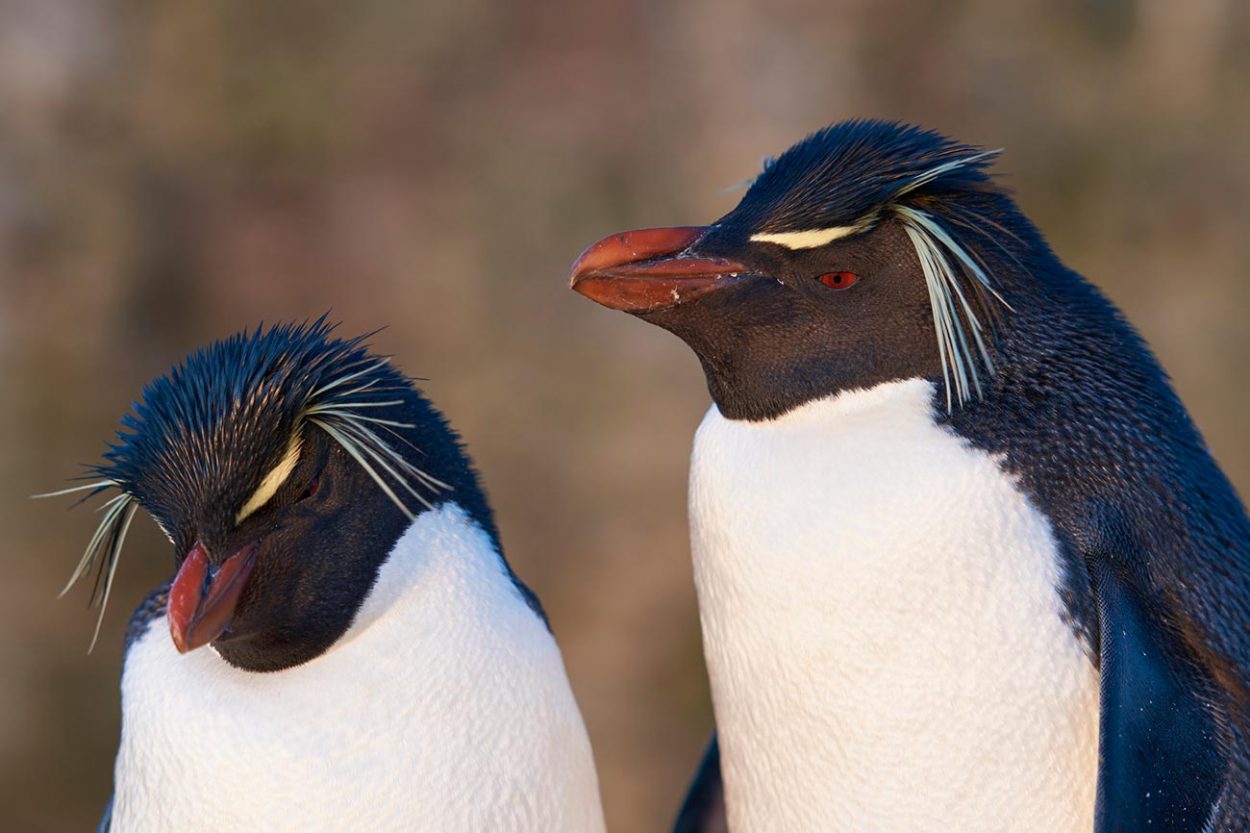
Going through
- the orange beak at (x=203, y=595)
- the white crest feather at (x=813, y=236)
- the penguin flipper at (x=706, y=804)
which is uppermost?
the white crest feather at (x=813, y=236)

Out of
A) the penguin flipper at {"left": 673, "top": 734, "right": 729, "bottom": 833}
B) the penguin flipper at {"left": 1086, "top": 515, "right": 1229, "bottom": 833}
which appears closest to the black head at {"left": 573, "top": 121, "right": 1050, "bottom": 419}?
the penguin flipper at {"left": 1086, "top": 515, "right": 1229, "bottom": 833}

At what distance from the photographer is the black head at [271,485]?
1.26 m

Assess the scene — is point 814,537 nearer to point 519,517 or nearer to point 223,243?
point 519,517

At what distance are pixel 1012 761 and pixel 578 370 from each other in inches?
124

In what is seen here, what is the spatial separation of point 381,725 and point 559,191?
3213mm

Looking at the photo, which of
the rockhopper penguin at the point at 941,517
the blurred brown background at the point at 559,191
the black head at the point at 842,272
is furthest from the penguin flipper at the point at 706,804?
the blurred brown background at the point at 559,191

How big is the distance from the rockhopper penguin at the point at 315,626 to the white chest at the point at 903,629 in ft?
1.00

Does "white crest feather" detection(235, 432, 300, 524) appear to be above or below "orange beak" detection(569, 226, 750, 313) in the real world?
below

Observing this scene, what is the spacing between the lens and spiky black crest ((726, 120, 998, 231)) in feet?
4.45

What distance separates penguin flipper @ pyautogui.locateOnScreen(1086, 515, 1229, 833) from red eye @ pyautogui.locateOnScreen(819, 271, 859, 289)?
37cm

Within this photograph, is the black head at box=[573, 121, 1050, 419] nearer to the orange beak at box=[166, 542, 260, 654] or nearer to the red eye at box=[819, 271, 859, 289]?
the red eye at box=[819, 271, 859, 289]

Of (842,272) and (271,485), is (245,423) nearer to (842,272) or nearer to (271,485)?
(271,485)

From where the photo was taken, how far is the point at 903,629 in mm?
1301

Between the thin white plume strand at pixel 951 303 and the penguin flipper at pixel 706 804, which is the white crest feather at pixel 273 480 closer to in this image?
Result: the thin white plume strand at pixel 951 303
